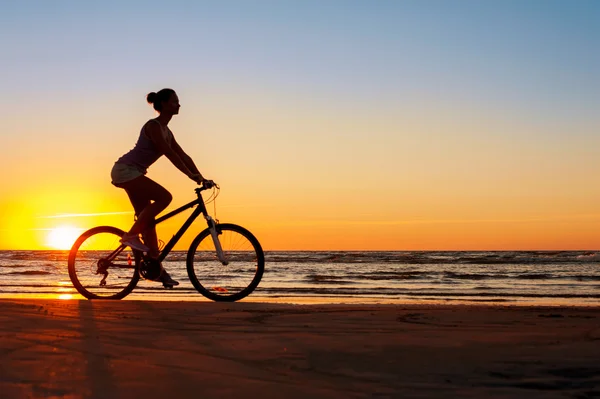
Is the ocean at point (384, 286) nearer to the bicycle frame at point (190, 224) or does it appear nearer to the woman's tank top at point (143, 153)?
the bicycle frame at point (190, 224)

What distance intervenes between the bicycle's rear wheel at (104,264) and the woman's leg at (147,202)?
310 mm

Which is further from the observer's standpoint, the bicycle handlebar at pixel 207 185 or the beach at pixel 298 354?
the bicycle handlebar at pixel 207 185

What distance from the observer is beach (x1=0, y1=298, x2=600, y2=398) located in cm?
332

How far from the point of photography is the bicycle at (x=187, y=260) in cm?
812

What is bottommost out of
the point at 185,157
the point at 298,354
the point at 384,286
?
the point at 384,286

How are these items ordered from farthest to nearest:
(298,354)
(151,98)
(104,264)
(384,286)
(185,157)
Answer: (384,286) → (104,264) → (185,157) → (151,98) → (298,354)

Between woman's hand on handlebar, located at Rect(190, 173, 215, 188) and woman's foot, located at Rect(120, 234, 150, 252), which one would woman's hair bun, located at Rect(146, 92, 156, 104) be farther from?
woman's foot, located at Rect(120, 234, 150, 252)

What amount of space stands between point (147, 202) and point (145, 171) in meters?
0.34

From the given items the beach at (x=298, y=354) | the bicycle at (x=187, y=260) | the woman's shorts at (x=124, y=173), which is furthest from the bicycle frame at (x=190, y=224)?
the beach at (x=298, y=354)

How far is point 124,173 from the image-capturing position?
7.91 m

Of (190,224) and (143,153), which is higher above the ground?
(143,153)

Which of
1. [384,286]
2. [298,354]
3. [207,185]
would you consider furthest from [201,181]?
[384,286]

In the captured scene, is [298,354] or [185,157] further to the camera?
[185,157]

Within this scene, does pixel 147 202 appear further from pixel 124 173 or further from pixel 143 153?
pixel 143 153
